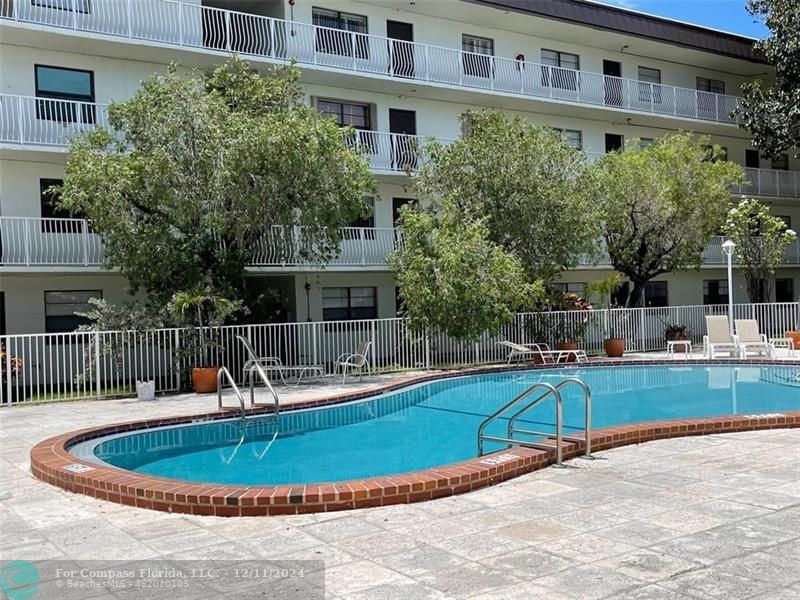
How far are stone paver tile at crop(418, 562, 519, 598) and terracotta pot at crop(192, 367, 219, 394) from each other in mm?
11226

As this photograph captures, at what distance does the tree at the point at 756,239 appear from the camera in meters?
24.3

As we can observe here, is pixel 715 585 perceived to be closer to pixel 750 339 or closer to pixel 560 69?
pixel 750 339

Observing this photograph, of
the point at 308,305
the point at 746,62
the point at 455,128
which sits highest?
the point at 746,62

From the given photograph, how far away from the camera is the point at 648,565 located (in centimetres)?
445

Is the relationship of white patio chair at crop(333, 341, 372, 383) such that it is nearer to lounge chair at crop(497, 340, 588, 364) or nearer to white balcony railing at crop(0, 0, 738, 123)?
lounge chair at crop(497, 340, 588, 364)

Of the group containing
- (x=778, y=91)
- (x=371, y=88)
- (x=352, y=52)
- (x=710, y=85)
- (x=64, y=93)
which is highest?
(x=710, y=85)

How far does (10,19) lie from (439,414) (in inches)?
544

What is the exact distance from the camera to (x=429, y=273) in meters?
17.2

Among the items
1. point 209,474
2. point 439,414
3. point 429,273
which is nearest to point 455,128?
point 429,273

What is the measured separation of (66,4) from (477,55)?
1280 cm

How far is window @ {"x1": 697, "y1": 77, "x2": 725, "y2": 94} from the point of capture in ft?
105

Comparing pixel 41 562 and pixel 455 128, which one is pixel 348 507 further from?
pixel 455 128

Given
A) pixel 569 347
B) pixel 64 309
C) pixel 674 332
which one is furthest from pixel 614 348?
pixel 64 309

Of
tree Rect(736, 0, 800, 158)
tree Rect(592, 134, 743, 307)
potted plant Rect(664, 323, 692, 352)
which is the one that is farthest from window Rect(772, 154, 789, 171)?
potted plant Rect(664, 323, 692, 352)
